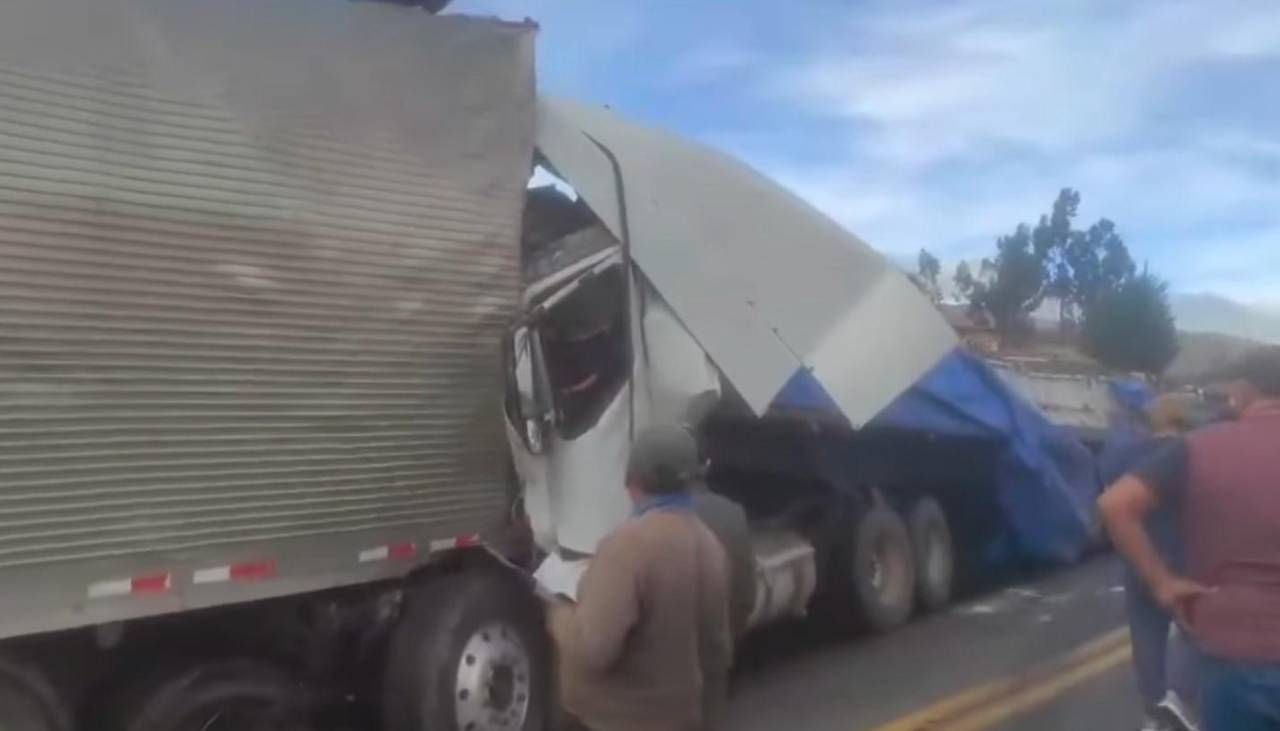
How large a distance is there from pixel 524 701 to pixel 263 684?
55.9 inches

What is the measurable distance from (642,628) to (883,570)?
8.39 metres

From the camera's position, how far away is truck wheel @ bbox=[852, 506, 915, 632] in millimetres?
12180

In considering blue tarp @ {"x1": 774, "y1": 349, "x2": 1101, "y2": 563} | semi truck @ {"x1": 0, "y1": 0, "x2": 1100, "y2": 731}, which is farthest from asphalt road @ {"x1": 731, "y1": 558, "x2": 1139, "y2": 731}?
semi truck @ {"x1": 0, "y1": 0, "x2": 1100, "y2": 731}

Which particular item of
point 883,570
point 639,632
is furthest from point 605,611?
point 883,570

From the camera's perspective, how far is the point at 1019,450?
14.2 meters

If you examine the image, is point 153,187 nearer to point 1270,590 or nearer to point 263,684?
point 263,684

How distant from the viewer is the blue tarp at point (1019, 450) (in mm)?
12820

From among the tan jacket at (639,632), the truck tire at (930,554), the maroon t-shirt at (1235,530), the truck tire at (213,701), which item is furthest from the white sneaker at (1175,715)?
the truck tire at (930,554)

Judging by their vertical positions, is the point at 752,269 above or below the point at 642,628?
above

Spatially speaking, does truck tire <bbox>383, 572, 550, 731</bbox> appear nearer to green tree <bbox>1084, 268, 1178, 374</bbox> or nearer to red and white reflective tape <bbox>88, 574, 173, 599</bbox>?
red and white reflective tape <bbox>88, 574, 173, 599</bbox>

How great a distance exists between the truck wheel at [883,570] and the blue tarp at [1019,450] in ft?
2.48

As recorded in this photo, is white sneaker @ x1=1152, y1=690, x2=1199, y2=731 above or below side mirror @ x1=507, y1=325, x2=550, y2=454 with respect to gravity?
below

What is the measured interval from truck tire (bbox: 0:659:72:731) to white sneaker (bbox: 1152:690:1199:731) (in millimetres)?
4278

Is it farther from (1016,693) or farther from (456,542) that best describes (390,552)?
(1016,693)
